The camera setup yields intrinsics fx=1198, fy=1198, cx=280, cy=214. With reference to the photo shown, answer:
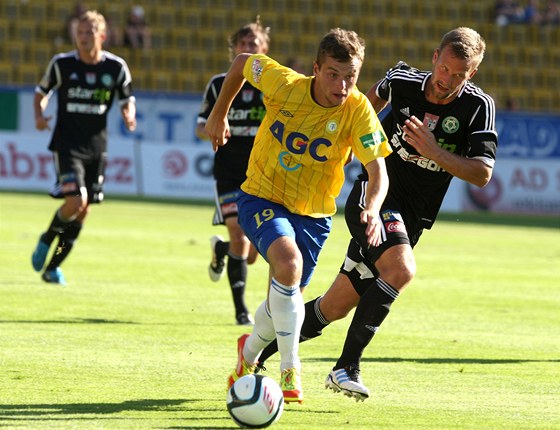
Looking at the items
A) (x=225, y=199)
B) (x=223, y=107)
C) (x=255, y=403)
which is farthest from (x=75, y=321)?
(x=255, y=403)

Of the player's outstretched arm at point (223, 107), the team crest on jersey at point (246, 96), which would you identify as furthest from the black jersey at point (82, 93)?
the player's outstretched arm at point (223, 107)

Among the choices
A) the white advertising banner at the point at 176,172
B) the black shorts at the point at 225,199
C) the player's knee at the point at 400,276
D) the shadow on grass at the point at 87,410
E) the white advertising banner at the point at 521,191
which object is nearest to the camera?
the shadow on grass at the point at 87,410

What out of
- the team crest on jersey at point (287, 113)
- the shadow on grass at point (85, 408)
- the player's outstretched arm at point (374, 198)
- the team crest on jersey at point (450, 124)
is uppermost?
the team crest on jersey at point (287, 113)

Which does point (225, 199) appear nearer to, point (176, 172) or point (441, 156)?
point (441, 156)

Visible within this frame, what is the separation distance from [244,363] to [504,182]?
65.2 feet

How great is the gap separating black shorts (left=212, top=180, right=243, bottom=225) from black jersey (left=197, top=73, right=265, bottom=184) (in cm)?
5

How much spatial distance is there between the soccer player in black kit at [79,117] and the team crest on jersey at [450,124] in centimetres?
542

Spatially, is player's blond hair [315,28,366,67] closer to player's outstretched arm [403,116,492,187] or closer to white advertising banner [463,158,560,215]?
player's outstretched arm [403,116,492,187]

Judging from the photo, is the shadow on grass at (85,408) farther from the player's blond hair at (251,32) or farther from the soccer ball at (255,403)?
the player's blond hair at (251,32)

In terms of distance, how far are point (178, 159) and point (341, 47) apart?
64.0 feet

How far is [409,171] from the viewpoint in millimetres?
6973

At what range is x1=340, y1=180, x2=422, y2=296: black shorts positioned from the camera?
21.7 feet

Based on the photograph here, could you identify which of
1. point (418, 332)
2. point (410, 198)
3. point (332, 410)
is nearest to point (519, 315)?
point (418, 332)

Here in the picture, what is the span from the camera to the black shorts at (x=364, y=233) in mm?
6605
